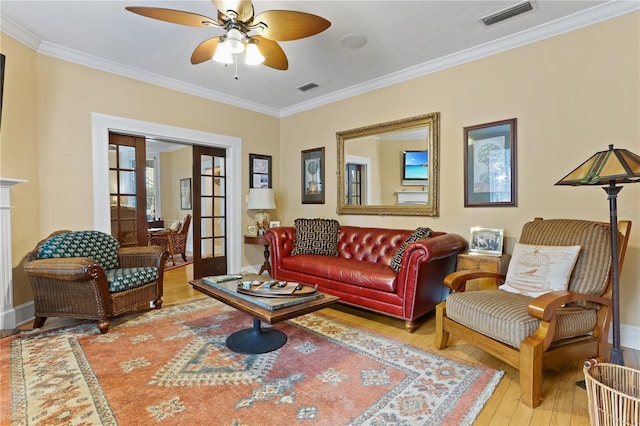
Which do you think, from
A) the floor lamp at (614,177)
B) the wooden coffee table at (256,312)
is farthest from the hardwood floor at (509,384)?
the wooden coffee table at (256,312)

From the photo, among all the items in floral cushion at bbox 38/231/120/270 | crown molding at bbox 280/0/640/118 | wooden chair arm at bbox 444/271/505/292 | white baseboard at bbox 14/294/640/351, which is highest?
crown molding at bbox 280/0/640/118

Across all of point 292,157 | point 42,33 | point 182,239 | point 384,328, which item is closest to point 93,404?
point 384,328

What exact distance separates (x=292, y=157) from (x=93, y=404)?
4.08 meters

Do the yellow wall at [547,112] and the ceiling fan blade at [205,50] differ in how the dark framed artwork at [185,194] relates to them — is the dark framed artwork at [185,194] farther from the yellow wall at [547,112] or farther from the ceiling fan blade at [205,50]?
the yellow wall at [547,112]

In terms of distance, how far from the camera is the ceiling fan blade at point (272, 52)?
239 centimetres

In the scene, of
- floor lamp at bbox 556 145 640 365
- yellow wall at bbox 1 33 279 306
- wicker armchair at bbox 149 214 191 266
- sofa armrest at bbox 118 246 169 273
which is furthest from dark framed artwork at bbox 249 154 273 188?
floor lamp at bbox 556 145 640 365

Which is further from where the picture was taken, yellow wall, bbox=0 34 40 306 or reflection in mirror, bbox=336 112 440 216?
reflection in mirror, bbox=336 112 440 216

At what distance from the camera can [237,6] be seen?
197 cm

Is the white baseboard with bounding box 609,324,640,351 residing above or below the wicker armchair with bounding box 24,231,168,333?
below

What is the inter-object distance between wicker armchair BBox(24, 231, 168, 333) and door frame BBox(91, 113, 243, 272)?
0.50 metres

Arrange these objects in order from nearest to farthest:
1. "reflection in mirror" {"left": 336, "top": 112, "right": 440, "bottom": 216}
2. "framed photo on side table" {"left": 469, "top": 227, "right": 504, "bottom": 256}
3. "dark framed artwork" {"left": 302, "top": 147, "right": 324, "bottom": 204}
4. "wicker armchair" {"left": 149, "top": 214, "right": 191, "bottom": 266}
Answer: "framed photo on side table" {"left": 469, "top": 227, "right": 504, "bottom": 256}
"reflection in mirror" {"left": 336, "top": 112, "right": 440, "bottom": 216}
"dark framed artwork" {"left": 302, "top": 147, "right": 324, "bottom": 204}
"wicker armchair" {"left": 149, "top": 214, "right": 191, "bottom": 266}

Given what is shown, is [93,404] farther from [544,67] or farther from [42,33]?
[544,67]

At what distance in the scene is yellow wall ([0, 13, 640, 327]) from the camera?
252cm

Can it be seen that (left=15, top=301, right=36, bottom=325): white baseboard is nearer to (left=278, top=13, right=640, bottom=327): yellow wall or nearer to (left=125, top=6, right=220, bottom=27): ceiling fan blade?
(left=125, top=6, right=220, bottom=27): ceiling fan blade
